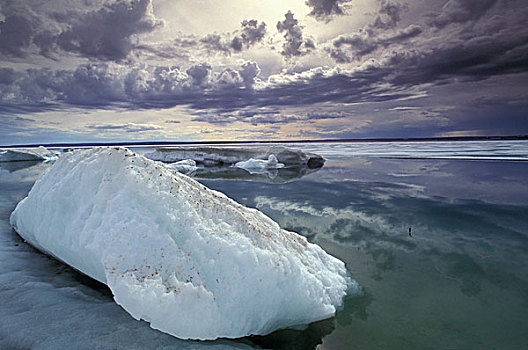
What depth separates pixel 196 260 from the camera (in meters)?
1.92

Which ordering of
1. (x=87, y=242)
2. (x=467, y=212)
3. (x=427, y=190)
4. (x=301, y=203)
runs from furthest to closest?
(x=427, y=190) → (x=301, y=203) → (x=467, y=212) → (x=87, y=242)

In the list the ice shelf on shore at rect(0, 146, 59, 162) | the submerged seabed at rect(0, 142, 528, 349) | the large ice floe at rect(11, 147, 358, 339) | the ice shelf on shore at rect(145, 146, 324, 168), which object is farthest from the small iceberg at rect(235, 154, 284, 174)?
the ice shelf on shore at rect(0, 146, 59, 162)

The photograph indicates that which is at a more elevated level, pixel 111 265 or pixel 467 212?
pixel 111 265

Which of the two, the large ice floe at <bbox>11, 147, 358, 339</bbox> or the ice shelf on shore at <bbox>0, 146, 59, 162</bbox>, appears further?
the ice shelf on shore at <bbox>0, 146, 59, 162</bbox>

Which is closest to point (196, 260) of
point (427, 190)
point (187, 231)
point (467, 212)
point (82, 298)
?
point (187, 231)

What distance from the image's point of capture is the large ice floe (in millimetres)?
1643

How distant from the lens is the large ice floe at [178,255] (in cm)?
164

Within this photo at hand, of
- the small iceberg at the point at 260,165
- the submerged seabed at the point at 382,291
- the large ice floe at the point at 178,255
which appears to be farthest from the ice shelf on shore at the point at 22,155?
the large ice floe at the point at 178,255

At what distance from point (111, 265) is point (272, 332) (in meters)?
1.15

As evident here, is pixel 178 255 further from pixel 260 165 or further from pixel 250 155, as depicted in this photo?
pixel 250 155

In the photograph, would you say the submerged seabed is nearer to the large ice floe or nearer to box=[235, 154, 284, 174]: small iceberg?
the large ice floe

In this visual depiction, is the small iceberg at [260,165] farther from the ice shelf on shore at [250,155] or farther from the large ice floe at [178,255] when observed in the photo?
the large ice floe at [178,255]

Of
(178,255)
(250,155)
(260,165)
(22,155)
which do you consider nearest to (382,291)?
(178,255)

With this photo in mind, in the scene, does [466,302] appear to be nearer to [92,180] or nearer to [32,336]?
[32,336]
